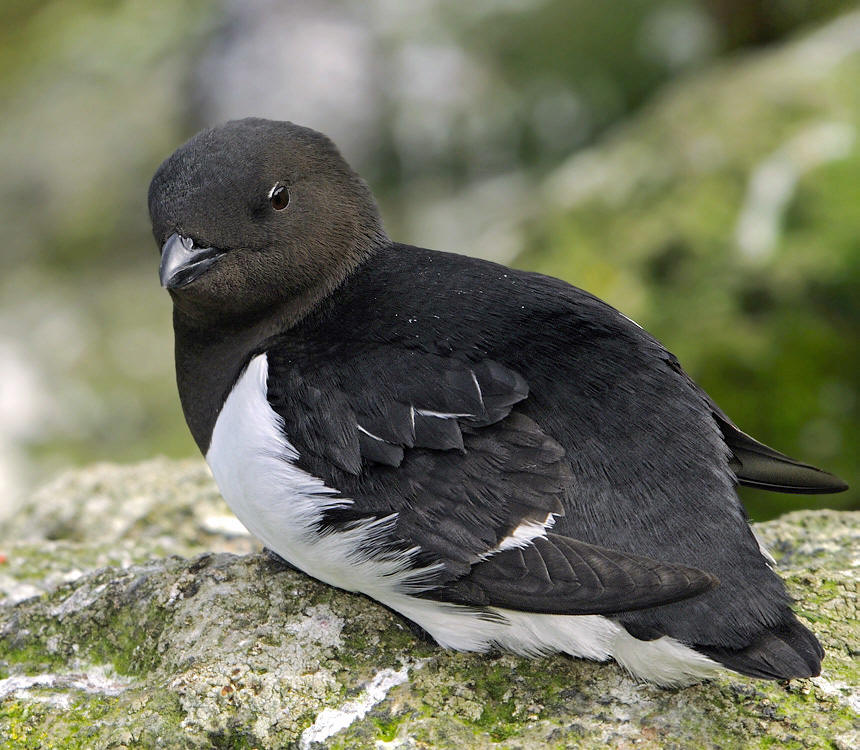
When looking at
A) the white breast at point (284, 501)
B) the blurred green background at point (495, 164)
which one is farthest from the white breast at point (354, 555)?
the blurred green background at point (495, 164)

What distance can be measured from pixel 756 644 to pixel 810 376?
376 cm

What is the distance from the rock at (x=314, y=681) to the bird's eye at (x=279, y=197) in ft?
4.10

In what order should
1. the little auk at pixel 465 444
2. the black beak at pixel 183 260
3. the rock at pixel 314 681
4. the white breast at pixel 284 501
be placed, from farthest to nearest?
the black beak at pixel 183 260, the white breast at pixel 284 501, the rock at pixel 314 681, the little auk at pixel 465 444

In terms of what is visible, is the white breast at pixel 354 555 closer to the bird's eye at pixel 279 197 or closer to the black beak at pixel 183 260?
the black beak at pixel 183 260

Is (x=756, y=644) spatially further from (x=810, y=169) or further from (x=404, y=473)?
(x=810, y=169)

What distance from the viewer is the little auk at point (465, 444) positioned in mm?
2984

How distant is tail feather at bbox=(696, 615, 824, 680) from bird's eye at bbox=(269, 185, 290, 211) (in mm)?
2025

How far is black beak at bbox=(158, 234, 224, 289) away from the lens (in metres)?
3.59

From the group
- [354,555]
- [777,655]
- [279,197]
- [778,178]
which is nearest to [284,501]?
[354,555]

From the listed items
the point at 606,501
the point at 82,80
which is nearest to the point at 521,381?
the point at 606,501

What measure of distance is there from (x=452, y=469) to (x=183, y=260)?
1184 mm

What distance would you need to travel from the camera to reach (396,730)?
3.11 meters

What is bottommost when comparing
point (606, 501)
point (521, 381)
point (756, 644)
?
point (756, 644)

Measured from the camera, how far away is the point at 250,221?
3721 mm
